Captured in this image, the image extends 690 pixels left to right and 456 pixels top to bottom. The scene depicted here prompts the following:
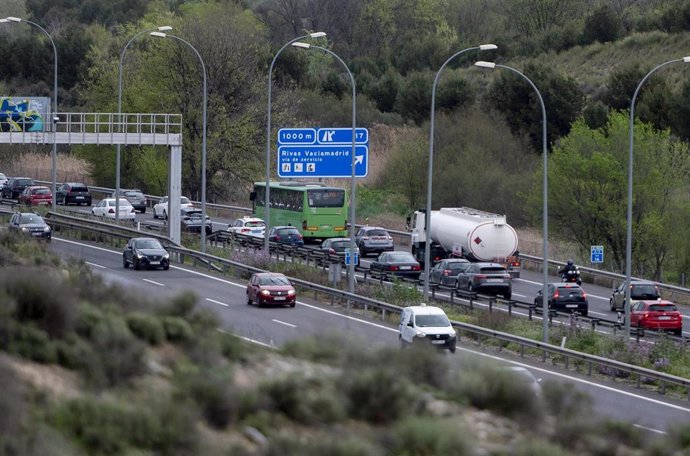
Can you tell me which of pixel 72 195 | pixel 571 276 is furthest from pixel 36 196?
pixel 571 276

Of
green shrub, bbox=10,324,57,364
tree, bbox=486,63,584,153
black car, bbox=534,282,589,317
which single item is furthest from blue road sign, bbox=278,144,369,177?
green shrub, bbox=10,324,57,364

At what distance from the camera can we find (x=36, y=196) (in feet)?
233

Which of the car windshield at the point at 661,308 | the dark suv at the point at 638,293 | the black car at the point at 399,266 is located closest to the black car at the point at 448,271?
the black car at the point at 399,266

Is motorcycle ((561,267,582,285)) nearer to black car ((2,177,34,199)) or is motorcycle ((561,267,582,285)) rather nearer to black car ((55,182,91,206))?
black car ((55,182,91,206))

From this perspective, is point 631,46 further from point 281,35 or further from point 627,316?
point 627,316

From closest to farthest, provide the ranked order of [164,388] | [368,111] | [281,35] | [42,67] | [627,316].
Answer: [164,388]
[627,316]
[368,111]
[42,67]
[281,35]

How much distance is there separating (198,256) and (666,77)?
50.0 m

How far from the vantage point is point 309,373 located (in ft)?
48.7

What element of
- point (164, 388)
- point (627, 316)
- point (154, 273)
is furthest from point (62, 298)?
point (154, 273)

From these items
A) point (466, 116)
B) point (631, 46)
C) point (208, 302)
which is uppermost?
point (631, 46)

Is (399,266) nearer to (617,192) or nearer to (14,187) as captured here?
(617,192)

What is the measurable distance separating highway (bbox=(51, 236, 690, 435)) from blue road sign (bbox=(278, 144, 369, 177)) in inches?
250

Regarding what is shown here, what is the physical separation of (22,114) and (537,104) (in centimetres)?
4013

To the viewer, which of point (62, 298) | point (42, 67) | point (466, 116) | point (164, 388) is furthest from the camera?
point (42, 67)
